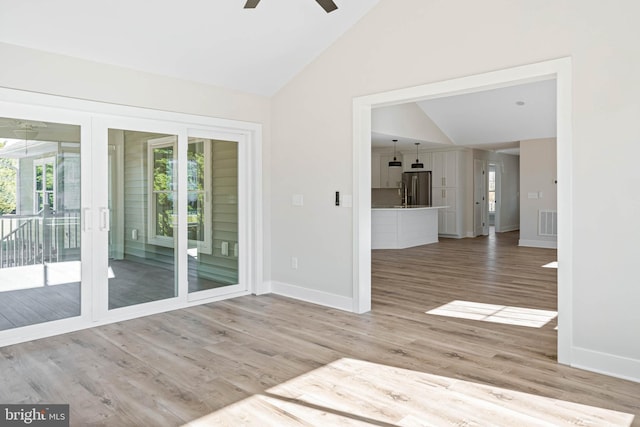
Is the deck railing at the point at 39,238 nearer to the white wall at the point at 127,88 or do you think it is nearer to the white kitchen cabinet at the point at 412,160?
the white wall at the point at 127,88

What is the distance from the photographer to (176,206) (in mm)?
4812

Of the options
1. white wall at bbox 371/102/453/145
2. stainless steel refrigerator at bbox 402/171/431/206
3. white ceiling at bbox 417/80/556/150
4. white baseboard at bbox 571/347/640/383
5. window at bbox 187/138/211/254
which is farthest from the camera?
stainless steel refrigerator at bbox 402/171/431/206

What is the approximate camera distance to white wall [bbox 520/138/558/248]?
10323 mm

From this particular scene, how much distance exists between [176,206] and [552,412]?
3.86 metres

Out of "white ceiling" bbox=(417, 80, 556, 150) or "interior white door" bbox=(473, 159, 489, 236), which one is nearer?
"white ceiling" bbox=(417, 80, 556, 150)

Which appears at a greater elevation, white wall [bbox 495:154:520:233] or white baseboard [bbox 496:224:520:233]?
white wall [bbox 495:154:520:233]

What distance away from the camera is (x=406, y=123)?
943cm

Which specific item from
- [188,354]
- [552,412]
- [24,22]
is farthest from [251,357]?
[24,22]

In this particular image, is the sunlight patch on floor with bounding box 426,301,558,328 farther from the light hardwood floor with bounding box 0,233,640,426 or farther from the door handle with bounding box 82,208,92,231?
the door handle with bounding box 82,208,92,231

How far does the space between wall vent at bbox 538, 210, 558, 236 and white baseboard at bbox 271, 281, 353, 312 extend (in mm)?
7354

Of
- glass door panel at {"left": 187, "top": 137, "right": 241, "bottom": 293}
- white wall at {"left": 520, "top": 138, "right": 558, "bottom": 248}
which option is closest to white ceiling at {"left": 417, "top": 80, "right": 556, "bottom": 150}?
white wall at {"left": 520, "top": 138, "right": 558, "bottom": 248}

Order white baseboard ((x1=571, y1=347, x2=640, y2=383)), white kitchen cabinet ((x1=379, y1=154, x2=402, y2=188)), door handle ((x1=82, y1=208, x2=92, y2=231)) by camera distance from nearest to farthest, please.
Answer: white baseboard ((x1=571, y1=347, x2=640, y2=383)), door handle ((x1=82, y1=208, x2=92, y2=231)), white kitchen cabinet ((x1=379, y1=154, x2=402, y2=188))

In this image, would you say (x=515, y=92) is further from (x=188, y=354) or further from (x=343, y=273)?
(x=188, y=354)

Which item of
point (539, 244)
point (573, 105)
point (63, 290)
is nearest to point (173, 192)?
point (63, 290)
